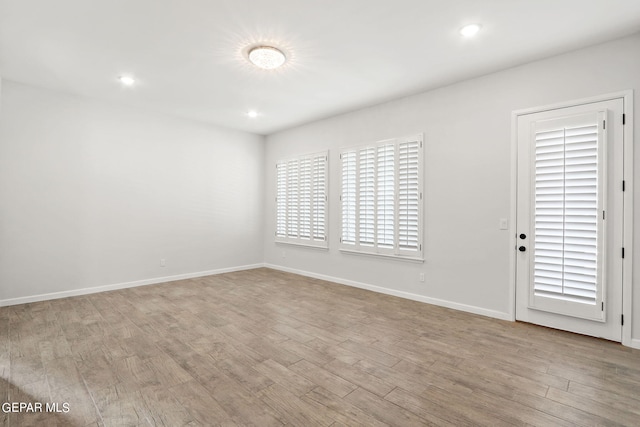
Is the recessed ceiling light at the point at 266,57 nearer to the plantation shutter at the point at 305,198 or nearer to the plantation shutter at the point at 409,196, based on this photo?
the plantation shutter at the point at 409,196

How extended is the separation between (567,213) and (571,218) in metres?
0.06

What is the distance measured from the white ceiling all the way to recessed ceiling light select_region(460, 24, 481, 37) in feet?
0.20

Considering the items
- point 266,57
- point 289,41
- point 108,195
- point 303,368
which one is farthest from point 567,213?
point 108,195

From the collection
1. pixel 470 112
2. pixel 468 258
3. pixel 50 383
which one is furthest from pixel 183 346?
pixel 470 112

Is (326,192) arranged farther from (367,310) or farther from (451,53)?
(451,53)

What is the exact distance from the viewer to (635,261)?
2.79 metres

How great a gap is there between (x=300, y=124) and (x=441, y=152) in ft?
9.62

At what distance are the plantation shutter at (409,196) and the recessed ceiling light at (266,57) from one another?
7.01 feet

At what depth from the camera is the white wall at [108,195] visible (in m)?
3.98

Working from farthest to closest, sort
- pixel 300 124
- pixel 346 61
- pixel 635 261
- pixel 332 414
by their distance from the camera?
pixel 300 124 → pixel 346 61 → pixel 635 261 → pixel 332 414

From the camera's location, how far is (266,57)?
3113 millimetres

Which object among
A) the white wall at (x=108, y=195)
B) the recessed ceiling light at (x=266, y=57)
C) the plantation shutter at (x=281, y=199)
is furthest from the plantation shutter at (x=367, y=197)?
the white wall at (x=108, y=195)

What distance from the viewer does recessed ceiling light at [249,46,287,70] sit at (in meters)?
3.04

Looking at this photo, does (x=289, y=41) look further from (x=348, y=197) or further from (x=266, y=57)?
(x=348, y=197)
